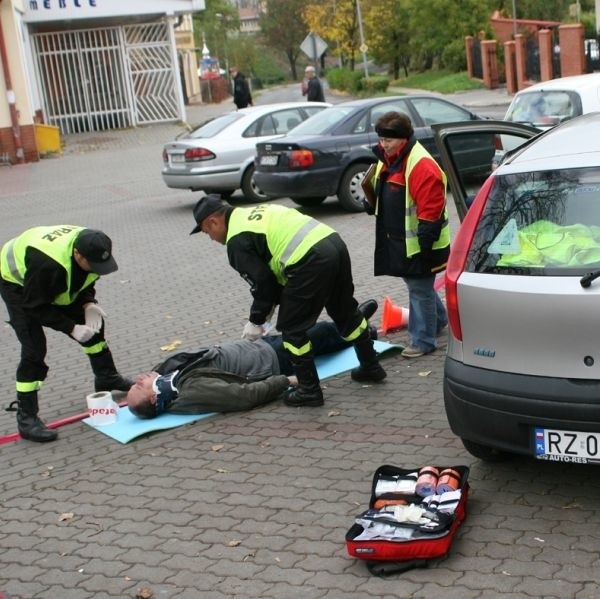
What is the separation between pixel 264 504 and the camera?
512 cm

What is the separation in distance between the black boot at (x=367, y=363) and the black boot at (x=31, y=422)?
2082 millimetres

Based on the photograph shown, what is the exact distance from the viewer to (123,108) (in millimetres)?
32531

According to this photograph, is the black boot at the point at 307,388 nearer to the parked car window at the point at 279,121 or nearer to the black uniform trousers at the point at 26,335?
the black uniform trousers at the point at 26,335

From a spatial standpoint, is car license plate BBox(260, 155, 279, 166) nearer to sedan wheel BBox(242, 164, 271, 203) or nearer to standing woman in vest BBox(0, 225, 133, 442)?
sedan wheel BBox(242, 164, 271, 203)

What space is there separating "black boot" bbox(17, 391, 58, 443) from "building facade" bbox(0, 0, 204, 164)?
24.2 metres

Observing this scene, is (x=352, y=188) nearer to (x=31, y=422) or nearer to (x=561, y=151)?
(x=31, y=422)

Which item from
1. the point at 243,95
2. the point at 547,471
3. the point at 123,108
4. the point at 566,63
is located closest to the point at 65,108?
the point at 123,108

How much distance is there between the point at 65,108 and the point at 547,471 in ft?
96.3

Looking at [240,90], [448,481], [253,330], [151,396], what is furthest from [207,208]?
[240,90]

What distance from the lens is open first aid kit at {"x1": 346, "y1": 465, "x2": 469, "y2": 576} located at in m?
4.25

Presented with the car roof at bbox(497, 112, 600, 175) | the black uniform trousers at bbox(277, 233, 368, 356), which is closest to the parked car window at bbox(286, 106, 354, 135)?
the black uniform trousers at bbox(277, 233, 368, 356)

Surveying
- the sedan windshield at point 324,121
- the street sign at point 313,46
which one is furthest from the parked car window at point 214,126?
the street sign at point 313,46

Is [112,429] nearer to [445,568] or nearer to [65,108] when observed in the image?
[445,568]

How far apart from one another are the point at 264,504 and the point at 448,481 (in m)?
1.01
